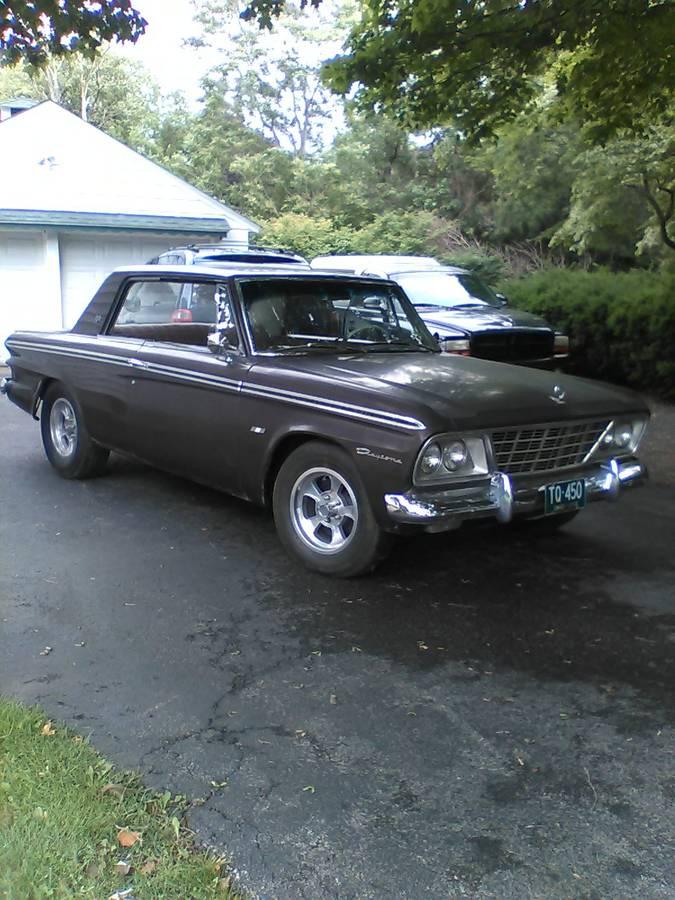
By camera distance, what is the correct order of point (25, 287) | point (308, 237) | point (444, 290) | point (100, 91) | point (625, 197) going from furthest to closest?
point (100, 91) → point (308, 237) → point (625, 197) → point (25, 287) → point (444, 290)

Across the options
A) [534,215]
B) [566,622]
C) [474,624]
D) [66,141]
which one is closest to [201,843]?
[474,624]

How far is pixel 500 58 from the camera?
8781mm

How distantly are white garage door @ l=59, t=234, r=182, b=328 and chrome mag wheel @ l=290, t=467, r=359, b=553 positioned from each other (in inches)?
493

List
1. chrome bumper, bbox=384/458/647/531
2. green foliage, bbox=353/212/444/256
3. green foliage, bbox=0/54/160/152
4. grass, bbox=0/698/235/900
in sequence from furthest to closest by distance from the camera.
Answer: green foliage, bbox=0/54/160/152, green foliage, bbox=353/212/444/256, chrome bumper, bbox=384/458/647/531, grass, bbox=0/698/235/900

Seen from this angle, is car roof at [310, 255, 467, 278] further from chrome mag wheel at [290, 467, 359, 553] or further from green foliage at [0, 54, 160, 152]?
green foliage at [0, 54, 160, 152]

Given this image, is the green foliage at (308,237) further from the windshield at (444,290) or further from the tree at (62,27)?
the tree at (62,27)

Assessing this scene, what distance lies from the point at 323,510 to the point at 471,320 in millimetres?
5983

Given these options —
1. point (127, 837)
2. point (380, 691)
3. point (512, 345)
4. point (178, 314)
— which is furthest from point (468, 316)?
point (127, 837)

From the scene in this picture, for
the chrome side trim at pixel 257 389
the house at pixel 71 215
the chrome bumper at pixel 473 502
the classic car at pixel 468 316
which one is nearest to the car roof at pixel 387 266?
the classic car at pixel 468 316

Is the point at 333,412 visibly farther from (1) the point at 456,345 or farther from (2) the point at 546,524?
(1) the point at 456,345

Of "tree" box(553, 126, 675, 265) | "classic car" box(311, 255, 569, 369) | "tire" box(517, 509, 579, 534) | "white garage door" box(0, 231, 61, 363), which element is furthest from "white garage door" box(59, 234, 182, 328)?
"tire" box(517, 509, 579, 534)

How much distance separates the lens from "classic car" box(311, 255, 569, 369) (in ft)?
31.8

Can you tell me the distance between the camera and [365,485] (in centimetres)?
427

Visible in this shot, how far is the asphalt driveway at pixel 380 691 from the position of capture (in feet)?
8.29
